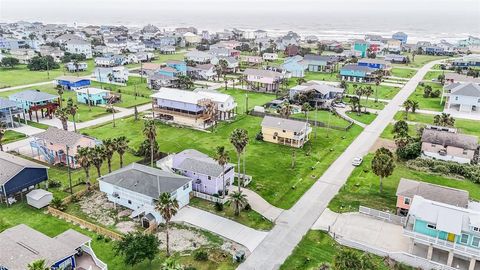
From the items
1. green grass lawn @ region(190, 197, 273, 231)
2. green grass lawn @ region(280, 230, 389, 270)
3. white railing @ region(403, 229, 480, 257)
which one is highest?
white railing @ region(403, 229, 480, 257)

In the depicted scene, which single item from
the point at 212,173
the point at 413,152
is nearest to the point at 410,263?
the point at 212,173

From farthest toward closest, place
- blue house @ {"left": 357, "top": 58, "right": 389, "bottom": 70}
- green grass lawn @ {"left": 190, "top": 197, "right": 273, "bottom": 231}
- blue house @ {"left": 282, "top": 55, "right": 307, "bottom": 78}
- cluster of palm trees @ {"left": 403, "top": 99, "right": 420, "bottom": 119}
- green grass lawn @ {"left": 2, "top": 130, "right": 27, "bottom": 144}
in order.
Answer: blue house @ {"left": 357, "top": 58, "right": 389, "bottom": 70}, blue house @ {"left": 282, "top": 55, "right": 307, "bottom": 78}, cluster of palm trees @ {"left": 403, "top": 99, "right": 420, "bottom": 119}, green grass lawn @ {"left": 2, "top": 130, "right": 27, "bottom": 144}, green grass lawn @ {"left": 190, "top": 197, "right": 273, "bottom": 231}

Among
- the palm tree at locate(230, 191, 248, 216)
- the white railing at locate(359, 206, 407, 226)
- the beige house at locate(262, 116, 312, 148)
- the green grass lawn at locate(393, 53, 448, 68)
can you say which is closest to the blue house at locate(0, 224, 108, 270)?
the palm tree at locate(230, 191, 248, 216)

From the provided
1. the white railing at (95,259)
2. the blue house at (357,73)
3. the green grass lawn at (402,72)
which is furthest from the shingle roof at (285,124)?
the green grass lawn at (402,72)

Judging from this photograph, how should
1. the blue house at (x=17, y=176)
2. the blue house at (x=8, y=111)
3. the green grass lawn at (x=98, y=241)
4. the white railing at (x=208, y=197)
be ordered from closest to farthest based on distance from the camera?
the green grass lawn at (x=98, y=241)
the blue house at (x=17, y=176)
the white railing at (x=208, y=197)
the blue house at (x=8, y=111)

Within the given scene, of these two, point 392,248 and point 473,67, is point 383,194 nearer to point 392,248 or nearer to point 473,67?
point 392,248

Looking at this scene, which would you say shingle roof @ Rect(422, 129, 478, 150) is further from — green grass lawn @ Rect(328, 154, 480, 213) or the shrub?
the shrub

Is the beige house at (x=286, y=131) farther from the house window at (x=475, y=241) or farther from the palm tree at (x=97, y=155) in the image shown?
the house window at (x=475, y=241)
